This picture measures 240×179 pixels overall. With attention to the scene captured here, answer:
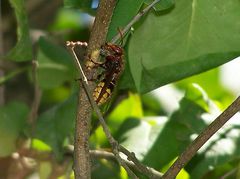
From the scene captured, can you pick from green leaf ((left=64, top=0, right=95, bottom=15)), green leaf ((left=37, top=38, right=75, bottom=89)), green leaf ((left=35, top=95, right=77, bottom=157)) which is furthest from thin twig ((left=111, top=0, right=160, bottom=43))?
green leaf ((left=37, top=38, right=75, bottom=89))

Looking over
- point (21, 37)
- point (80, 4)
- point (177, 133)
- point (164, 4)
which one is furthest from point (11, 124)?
point (164, 4)

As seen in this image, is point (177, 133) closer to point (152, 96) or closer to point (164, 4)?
point (152, 96)

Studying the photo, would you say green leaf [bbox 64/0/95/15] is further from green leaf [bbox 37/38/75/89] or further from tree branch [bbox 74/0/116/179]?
green leaf [bbox 37/38/75/89]

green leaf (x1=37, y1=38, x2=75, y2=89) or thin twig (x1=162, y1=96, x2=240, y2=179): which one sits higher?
thin twig (x1=162, y1=96, x2=240, y2=179)

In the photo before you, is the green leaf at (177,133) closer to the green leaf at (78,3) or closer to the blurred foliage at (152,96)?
the blurred foliage at (152,96)

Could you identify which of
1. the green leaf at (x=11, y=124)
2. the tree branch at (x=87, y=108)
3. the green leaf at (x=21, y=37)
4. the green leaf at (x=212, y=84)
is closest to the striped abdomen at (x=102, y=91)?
the tree branch at (x=87, y=108)

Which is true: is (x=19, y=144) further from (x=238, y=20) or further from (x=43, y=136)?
(x=238, y=20)
